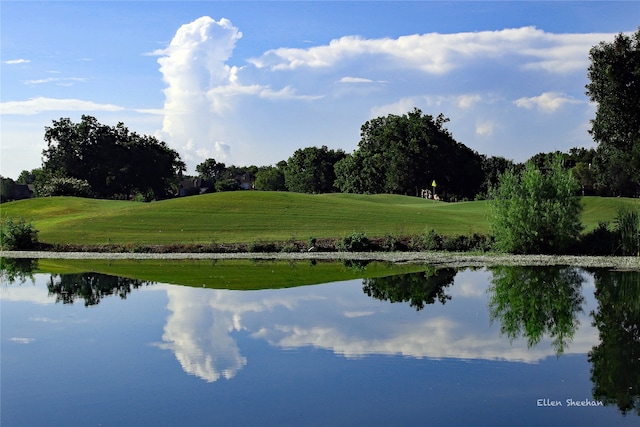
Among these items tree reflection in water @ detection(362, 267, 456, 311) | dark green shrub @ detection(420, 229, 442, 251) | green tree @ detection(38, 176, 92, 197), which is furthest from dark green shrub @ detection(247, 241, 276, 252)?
green tree @ detection(38, 176, 92, 197)

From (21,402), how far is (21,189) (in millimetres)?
150749

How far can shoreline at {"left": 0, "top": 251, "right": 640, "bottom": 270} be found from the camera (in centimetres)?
2977

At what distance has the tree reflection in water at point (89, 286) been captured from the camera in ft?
72.8

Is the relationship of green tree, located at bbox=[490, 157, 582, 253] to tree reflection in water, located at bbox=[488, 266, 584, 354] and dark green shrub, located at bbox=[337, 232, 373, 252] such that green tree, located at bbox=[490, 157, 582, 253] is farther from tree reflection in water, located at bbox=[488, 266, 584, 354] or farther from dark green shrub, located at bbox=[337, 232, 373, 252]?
dark green shrub, located at bbox=[337, 232, 373, 252]

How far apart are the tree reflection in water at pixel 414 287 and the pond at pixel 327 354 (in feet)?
0.39

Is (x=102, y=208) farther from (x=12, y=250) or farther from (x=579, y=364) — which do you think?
(x=579, y=364)

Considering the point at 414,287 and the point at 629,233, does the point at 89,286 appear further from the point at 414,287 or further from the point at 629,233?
the point at 629,233

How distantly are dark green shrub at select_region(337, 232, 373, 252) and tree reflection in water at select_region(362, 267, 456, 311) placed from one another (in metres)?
8.99

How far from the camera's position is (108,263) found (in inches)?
1325

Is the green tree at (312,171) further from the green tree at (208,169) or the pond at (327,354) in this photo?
the pond at (327,354)

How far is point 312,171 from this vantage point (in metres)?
124

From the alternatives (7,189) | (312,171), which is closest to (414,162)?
(312,171)

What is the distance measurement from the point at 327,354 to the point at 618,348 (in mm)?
5624

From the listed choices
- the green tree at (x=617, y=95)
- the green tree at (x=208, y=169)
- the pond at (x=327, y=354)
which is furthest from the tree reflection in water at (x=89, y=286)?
the green tree at (x=208, y=169)
